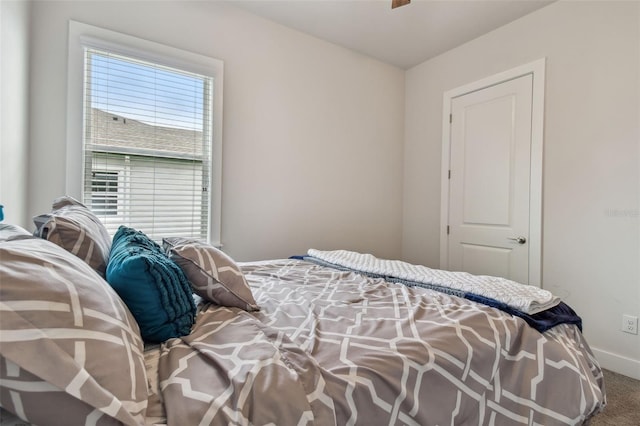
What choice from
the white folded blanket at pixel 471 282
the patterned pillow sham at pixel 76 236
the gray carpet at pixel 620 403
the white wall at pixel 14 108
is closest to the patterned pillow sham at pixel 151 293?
the patterned pillow sham at pixel 76 236

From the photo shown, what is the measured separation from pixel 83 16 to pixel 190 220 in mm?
1537

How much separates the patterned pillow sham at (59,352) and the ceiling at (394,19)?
277 cm

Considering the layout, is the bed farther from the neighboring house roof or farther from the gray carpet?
the neighboring house roof

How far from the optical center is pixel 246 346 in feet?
2.77

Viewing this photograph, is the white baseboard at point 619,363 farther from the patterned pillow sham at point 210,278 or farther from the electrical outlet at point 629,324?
the patterned pillow sham at point 210,278

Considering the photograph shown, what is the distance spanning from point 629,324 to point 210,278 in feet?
8.92

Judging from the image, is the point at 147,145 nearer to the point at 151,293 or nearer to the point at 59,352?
the point at 151,293

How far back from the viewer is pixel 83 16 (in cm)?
212

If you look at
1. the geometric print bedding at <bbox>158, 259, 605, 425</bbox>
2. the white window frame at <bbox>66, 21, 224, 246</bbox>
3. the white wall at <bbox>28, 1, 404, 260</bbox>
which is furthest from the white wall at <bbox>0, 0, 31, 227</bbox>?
the geometric print bedding at <bbox>158, 259, 605, 425</bbox>

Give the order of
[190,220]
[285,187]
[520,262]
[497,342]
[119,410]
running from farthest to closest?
[285,187], [520,262], [190,220], [497,342], [119,410]

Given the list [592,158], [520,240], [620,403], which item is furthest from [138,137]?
[620,403]

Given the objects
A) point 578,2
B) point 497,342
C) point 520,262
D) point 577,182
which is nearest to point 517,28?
point 578,2

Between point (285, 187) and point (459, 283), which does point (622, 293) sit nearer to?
point (459, 283)

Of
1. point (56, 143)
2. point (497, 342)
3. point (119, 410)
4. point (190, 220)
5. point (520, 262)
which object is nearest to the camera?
point (119, 410)
